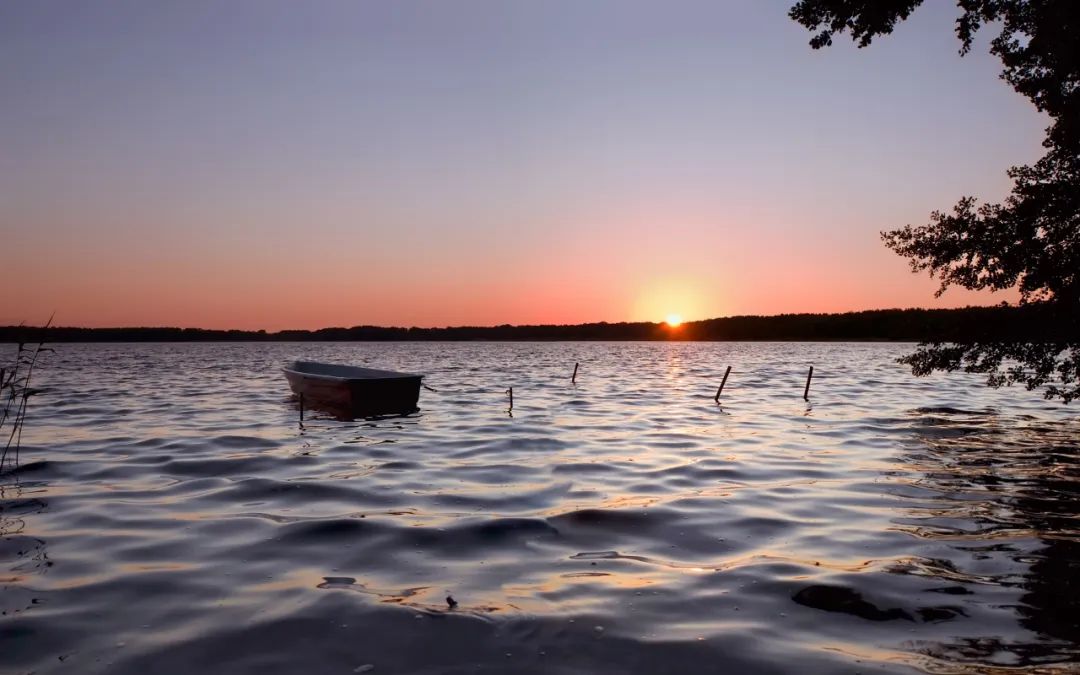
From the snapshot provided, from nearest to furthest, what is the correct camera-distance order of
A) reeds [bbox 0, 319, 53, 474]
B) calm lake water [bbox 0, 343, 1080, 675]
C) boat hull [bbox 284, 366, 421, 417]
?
calm lake water [bbox 0, 343, 1080, 675] → reeds [bbox 0, 319, 53, 474] → boat hull [bbox 284, 366, 421, 417]

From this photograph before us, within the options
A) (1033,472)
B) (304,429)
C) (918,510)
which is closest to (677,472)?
(918,510)

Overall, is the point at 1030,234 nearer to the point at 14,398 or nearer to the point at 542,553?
the point at 542,553

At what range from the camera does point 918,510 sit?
473 inches

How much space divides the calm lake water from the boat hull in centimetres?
533

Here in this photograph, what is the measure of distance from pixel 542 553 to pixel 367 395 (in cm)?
1865

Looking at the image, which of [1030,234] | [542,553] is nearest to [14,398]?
[542,553]

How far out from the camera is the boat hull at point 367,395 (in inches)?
1059

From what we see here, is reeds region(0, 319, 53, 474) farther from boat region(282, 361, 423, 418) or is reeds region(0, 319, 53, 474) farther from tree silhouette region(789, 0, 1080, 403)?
tree silhouette region(789, 0, 1080, 403)

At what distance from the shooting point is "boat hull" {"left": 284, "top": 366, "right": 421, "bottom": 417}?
26891 millimetres

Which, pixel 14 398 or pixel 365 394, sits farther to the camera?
pixel 365 394

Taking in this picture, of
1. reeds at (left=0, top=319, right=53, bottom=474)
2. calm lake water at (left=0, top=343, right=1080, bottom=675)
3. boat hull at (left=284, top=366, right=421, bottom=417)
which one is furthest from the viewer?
boat hull at (left=284, top=366, right=421, bottom=417)

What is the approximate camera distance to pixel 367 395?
2698 centimetres

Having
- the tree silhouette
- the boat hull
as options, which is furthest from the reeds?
the tree silhouette

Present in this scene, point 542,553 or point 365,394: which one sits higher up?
point 365,394
